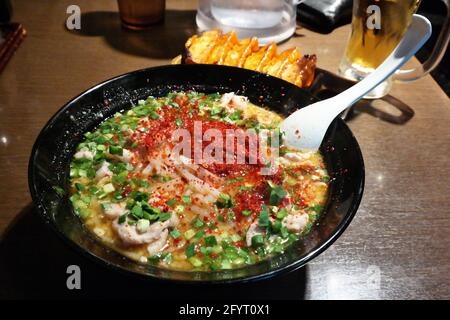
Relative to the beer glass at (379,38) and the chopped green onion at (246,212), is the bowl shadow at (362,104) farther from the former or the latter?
the chopped green onion at (246,212)

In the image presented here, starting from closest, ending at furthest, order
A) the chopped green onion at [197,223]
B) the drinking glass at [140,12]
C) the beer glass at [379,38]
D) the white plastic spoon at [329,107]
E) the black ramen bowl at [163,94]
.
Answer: the black ramen bowl at [163,94], the chopped green onion at [197,223], the white plastic spoon at [329,107], the beer glass at [379,38], the drinking glass at [140,12]

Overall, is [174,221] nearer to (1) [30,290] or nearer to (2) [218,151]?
(2) [218,151]

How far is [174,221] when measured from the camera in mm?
1266

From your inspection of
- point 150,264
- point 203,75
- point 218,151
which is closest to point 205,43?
point 203,75

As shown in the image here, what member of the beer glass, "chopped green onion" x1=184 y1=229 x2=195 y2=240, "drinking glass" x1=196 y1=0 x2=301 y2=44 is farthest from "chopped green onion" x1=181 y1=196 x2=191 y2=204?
"drinking glass" x1=196 y1=0 x2=301 y2=44

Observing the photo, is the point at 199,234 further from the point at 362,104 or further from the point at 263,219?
the point at 362,104

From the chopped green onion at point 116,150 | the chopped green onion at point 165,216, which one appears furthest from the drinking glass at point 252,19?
the chopped green onion at point 165,216

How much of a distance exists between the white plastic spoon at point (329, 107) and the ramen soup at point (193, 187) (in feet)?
0.18

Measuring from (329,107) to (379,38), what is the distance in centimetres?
79

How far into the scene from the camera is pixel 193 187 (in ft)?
4.56

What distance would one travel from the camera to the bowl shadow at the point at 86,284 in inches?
48.8

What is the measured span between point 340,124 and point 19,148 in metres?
1.34

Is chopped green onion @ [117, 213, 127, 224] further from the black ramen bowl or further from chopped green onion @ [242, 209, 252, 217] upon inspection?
chopped green onion @ [242, 209, 252, 217]

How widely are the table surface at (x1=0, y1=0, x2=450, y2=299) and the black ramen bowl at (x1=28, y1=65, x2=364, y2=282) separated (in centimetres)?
21
